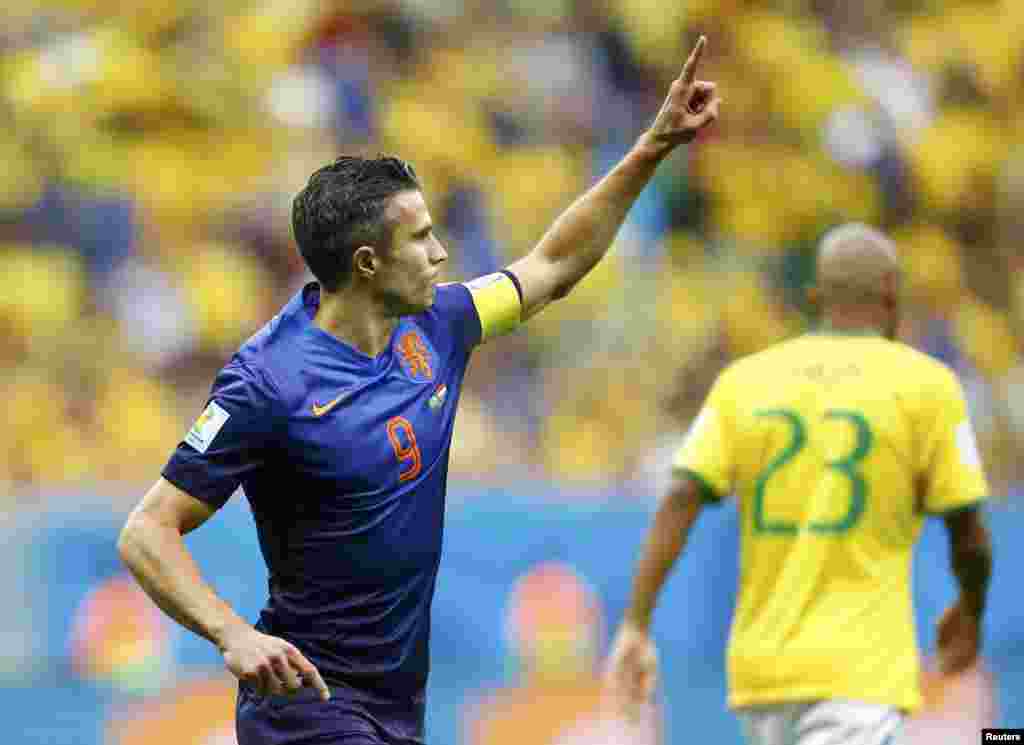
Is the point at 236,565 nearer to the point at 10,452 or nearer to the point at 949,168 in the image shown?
the point at 10,452

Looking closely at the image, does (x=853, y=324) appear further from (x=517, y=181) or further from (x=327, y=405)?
(x=517, y=181)

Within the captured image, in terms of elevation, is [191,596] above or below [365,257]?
below

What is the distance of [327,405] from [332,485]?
0.56ft

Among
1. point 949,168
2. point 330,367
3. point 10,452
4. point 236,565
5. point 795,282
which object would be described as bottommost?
point 330,367

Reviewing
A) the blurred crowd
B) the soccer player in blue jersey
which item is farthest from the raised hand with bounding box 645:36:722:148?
the blurred crowd

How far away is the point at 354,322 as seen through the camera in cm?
421

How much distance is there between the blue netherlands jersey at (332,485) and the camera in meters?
3.93

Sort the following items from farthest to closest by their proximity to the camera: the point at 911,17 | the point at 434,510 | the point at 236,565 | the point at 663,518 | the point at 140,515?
the point at 911,17 → the point at 236,565 → the point at 663,518 → the point at 434,510 → the point at 140,515

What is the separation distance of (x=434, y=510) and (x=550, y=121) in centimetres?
636

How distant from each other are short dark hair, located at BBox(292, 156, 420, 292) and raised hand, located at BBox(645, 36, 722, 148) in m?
0.75

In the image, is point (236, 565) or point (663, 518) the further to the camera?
point (236, 565)

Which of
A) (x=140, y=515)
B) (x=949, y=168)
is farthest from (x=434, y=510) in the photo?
(x=949, y=168)

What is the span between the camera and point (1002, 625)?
788cm
